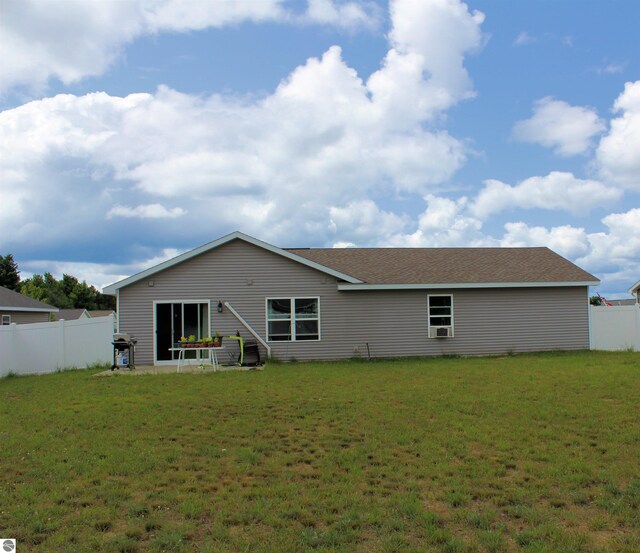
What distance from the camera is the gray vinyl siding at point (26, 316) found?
30956 millimetres

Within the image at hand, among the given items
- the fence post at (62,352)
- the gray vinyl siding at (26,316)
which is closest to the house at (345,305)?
the fence post at (62,352)

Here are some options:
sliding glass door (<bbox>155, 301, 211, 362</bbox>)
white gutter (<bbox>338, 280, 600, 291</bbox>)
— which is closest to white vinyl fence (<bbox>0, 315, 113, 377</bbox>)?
Result: sliding glass door (<bbox>155, 301, 211, 362</bbox>)

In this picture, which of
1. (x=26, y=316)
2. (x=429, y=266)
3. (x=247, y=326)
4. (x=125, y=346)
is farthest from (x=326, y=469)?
(x=26, y=316)

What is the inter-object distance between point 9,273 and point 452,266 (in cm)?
5331

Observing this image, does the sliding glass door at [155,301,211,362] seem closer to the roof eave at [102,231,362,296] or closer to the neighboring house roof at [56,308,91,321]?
the roof eave at [102,231,362,296]

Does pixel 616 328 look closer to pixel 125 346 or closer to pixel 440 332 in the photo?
pixel 440 332

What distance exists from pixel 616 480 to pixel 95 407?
759 centimetres

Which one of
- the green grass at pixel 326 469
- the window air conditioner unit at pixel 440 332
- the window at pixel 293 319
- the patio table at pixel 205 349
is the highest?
the window at pixel 293 319

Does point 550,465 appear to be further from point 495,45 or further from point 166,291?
point 166,291

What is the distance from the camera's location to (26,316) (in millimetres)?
32469

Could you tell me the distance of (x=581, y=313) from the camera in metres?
19.7

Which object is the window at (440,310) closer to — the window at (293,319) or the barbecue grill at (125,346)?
the window at (293,319)

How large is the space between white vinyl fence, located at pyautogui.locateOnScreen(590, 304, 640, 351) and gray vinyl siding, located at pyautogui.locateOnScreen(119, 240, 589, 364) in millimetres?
540

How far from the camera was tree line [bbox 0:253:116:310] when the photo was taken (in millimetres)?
59000
